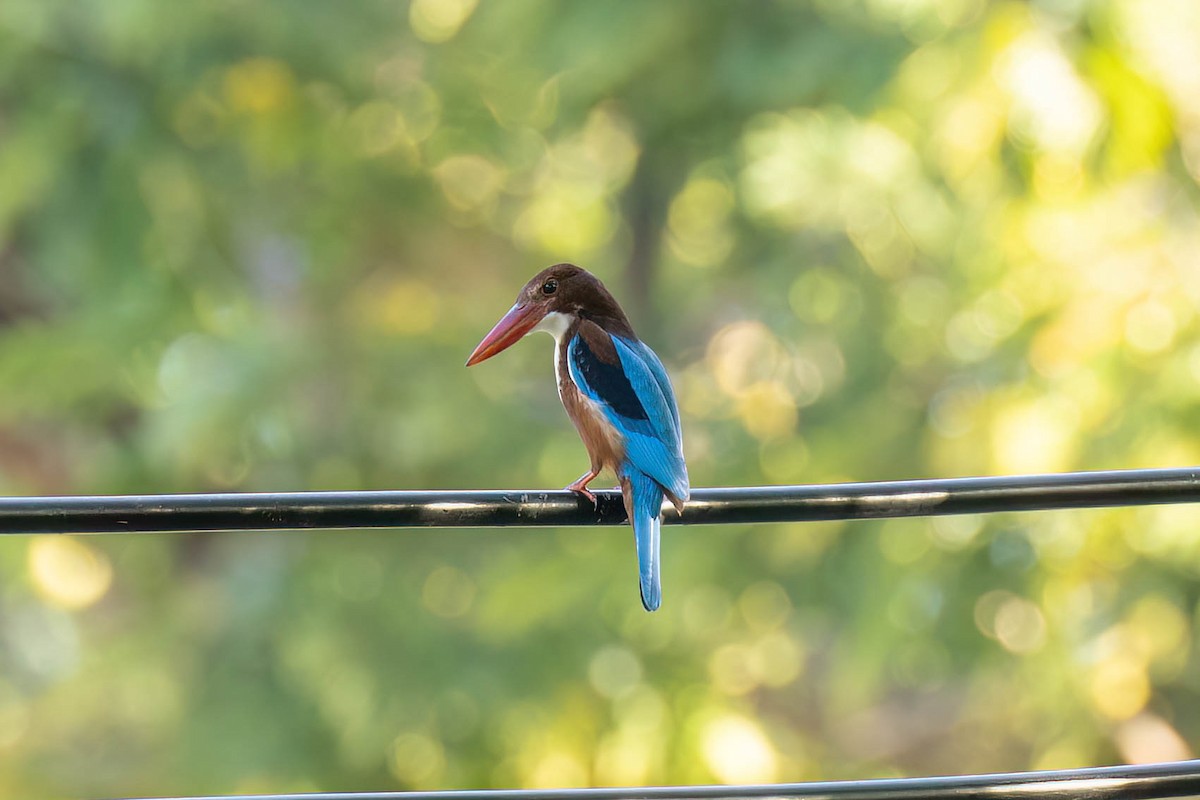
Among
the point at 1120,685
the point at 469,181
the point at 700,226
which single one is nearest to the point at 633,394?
the point at 1120,685

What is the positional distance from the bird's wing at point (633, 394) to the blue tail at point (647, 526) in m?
0.02

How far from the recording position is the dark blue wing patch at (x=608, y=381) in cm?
248

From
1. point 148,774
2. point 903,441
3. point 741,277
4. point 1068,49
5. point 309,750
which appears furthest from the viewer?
point 741,277

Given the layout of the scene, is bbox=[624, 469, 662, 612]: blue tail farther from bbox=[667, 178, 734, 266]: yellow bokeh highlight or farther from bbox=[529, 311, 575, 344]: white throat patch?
bbox=[667, 178, 734, 266]: yellow bokeh highlight

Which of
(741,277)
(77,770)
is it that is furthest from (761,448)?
(77,770)

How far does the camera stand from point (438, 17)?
24.2ft

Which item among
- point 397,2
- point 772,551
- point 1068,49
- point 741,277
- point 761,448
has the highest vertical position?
point 397,2

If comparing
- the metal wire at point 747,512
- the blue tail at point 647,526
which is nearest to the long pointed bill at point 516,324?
the blue tail at point 647,526

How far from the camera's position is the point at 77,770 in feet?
24.3

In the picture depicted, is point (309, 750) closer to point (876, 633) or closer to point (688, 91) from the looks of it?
point (876, 633)

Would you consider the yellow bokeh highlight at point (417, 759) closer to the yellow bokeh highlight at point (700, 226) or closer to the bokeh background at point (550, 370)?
the bokeh background at point (550, 370)

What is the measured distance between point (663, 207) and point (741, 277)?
0.60m

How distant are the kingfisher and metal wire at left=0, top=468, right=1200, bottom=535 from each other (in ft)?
1.11

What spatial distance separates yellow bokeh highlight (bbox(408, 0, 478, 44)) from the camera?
700 centimetres
